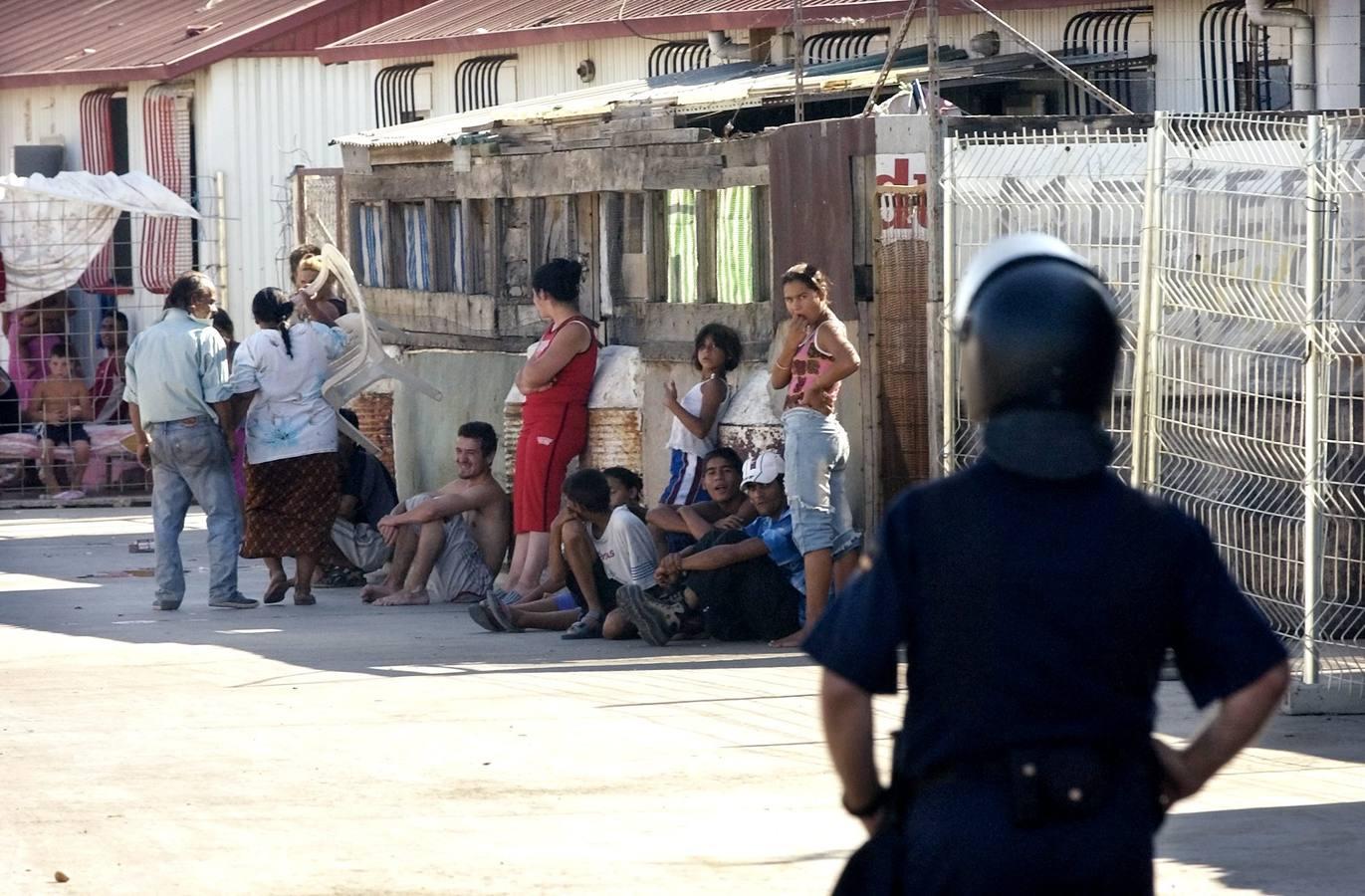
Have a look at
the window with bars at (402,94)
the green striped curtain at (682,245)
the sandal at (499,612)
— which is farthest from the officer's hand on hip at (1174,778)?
the window with bars at (402,94)

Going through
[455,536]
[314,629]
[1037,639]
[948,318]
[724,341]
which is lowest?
[314,629]

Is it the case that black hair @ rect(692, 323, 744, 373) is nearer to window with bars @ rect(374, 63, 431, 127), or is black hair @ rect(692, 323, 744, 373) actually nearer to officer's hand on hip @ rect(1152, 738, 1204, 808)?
officer's hand on hip @ rect(1152, 738, 1204, 808)

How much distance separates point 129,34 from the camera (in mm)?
24062

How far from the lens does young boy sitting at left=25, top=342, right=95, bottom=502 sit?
1869cm

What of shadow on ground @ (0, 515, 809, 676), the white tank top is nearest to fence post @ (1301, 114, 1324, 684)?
shadow on ground @ (0, 515, 809, 676)

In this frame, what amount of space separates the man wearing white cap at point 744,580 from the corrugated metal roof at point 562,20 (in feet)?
18.9

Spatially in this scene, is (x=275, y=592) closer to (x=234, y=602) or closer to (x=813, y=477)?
(x=234, y=602)

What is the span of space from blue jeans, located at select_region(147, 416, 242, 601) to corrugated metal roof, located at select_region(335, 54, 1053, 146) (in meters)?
3.09

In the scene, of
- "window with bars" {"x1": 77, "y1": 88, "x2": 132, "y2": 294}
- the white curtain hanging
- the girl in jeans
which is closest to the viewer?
the girl in jeans

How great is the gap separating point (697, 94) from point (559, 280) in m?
2.33

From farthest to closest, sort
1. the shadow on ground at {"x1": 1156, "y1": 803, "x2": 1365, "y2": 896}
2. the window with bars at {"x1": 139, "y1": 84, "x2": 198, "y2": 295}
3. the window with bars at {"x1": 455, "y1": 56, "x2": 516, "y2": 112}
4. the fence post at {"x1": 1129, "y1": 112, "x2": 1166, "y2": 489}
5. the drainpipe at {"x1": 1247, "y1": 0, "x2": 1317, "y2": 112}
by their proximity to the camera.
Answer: the window with bars at {"x1": 139, "y1": 84, "x2": 198, "y2": 295} → the window with bars at {"x1": 455, "y1": 56, "x2": 516, "y2": 112} → the drainpipe at {"x1": 1247, "y1": 0, "x2": 1317, "y2": 112} → the fence post at {"x1": 1129, "y1": 112, "x2": 1166, "y2": 489} → the shadow on ground at {"x1": 1156, "y1": 803, "x2": 1365, "y2": 896}

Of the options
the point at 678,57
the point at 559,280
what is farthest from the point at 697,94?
the point at 678,57

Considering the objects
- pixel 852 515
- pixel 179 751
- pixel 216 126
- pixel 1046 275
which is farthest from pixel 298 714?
pixel 216 126

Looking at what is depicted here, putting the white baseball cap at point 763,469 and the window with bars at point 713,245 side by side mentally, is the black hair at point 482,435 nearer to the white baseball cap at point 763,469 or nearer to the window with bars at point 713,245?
the window with bars at point 713,245
